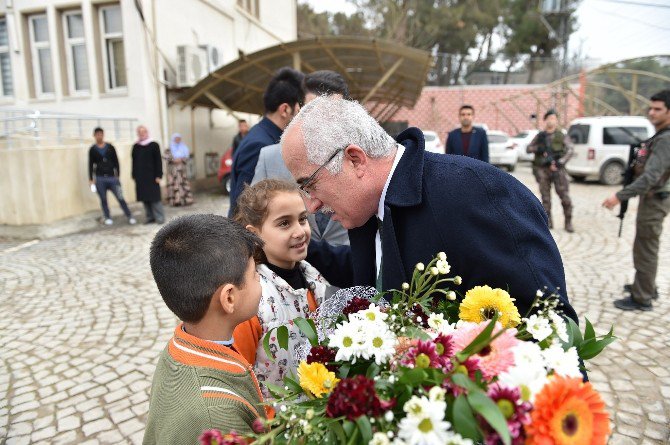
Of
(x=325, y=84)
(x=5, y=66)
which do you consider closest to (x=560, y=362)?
(x=325, y=84)

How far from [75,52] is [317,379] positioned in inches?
557

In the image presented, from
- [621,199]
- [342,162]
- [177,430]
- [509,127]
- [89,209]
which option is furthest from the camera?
[509,127]

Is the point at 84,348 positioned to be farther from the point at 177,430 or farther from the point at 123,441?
the point at 177,430

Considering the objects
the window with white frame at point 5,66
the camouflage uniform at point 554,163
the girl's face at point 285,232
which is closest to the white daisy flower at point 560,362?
the girl's face at point 285,232

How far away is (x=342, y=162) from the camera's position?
163 cm

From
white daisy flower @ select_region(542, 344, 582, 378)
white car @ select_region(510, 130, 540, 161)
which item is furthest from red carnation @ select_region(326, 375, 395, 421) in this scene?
white car @ select_region(510, 130, 540, 161)

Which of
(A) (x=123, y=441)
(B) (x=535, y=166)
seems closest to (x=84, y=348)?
(A) (x=123, y=441)

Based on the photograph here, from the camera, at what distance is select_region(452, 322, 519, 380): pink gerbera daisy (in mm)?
918

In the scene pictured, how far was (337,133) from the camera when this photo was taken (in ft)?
5.31

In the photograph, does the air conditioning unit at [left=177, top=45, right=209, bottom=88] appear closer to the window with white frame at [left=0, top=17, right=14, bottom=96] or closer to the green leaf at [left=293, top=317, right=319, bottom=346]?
the window with white frame at [left=0, top=17, right=14, bottom=96]

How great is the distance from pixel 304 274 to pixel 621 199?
407cm

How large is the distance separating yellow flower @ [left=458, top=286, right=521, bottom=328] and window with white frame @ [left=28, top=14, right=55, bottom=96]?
14573mm

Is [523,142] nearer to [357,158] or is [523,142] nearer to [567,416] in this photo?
[357,158]

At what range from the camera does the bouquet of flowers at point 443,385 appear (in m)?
0.84
